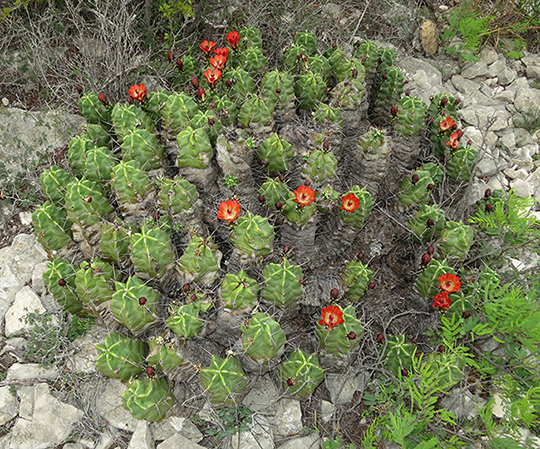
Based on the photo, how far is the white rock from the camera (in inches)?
155

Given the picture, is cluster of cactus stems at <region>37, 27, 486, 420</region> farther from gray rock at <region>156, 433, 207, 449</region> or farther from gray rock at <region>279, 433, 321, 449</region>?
gray rock at <region>279, 433, 321, 449</region>

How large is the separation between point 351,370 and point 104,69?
4.78m

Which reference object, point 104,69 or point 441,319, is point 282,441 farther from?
point 104,69

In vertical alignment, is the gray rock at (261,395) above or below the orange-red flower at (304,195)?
below

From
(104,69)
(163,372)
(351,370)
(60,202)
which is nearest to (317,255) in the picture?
(351,370)

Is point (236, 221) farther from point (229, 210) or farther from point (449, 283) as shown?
point (449, 283)

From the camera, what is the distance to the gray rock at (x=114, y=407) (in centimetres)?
353

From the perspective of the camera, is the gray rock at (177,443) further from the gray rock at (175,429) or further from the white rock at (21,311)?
the white rock at (21,311)

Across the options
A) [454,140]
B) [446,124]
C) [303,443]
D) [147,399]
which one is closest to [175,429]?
[147,399]

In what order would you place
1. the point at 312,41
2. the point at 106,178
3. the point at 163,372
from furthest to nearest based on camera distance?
the point at 312,41 < the point at 106,178 < the point at 163,372

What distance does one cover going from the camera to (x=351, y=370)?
12.2 feet

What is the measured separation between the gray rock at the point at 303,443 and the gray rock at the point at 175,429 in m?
0.72

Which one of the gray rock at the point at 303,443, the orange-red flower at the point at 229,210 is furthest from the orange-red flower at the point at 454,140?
the gray rock at the point at 303,443

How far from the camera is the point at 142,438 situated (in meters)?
3.39
